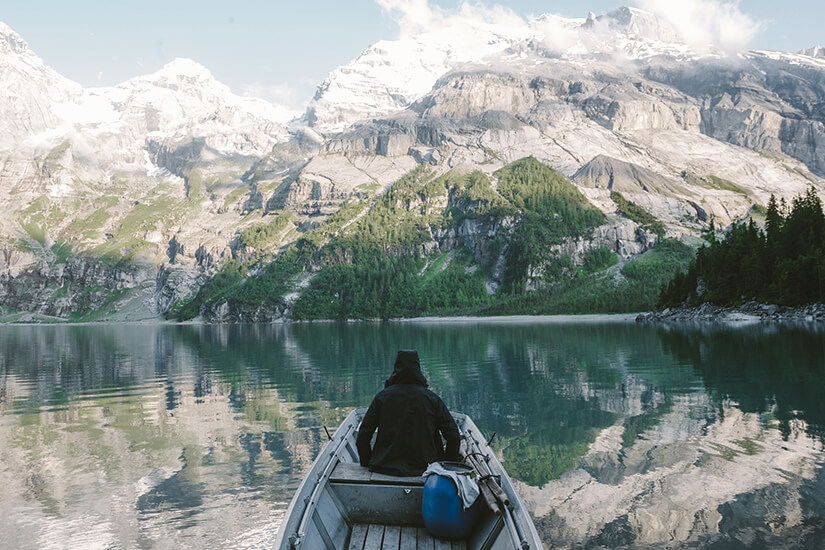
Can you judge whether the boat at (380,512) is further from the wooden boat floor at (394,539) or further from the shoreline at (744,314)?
the shoreline at (744,314)

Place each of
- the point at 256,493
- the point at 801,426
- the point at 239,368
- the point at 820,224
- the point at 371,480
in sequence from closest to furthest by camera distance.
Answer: the point at 371,480 < the point at 256,493 < the point at 801,426 < the point at 239,368 < the point at 820,224

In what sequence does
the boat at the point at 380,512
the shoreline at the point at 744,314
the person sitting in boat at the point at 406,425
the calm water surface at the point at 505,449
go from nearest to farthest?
the boat at the point at 380,512
the person sitting in boat at the point at 406,425
the calm water surface at the point at 505,449
the shoreline at the point at 744,314

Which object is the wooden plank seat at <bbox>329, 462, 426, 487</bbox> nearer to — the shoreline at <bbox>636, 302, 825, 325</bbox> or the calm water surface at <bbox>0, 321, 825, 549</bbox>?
the calm water surface at <bbox>0, 321, 825, 549</bbox>

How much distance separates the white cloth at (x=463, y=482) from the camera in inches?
399

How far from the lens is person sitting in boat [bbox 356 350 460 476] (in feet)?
38.6

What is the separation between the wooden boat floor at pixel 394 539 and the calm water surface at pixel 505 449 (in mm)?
3706

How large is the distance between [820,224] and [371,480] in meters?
113

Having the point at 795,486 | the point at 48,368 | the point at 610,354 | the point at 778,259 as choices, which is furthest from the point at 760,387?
the point at 778,259

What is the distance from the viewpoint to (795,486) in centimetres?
1580

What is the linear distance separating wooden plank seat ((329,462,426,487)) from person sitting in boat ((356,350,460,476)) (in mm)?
160

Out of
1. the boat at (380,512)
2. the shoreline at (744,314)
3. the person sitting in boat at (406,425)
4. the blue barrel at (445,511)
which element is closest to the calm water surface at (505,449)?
the boat at (380,512)

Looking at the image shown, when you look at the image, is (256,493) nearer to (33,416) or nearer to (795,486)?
(795,486)

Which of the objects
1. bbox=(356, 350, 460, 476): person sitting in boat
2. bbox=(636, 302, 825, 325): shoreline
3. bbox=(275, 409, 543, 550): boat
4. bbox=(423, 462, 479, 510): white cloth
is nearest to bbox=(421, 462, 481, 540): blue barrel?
bbox=(423, 462, 479, 510): white cloth

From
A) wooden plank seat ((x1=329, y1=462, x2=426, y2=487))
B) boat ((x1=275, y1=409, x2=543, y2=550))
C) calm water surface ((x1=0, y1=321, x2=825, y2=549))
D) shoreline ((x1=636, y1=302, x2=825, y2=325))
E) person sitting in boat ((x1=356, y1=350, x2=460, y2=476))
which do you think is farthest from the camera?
shoreline ((x1=636, y1=302, x2=825, y2=325))
